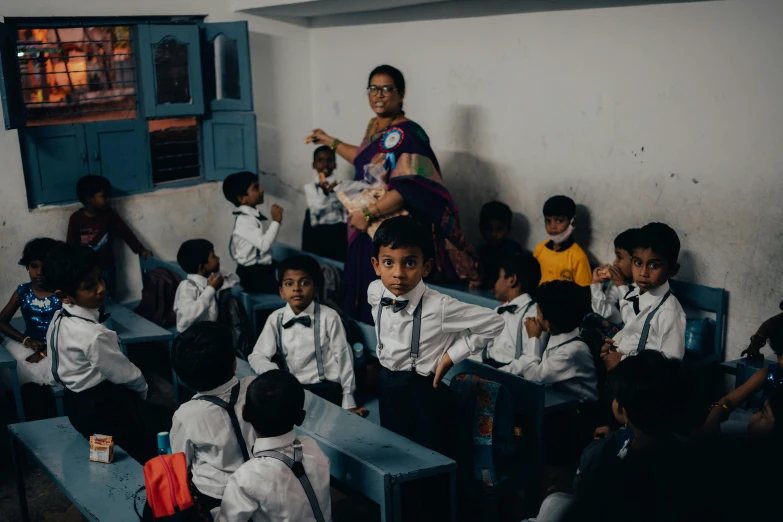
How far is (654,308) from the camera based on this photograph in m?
3.67

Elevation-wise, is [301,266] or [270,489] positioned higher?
Result: [301,266]

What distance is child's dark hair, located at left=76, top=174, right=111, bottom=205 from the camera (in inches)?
218

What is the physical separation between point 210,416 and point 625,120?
321 centimetres

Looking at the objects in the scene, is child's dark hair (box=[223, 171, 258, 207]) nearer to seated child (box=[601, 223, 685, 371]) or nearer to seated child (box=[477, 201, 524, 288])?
seated child (box=[477, 201, 524, 288])

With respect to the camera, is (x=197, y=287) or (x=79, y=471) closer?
(x=79, y=471)

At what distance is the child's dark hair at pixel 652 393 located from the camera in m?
2.33

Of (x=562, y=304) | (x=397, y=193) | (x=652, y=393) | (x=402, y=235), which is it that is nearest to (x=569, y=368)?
(x=562, y=304)

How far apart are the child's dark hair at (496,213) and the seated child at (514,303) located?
3.91 ft

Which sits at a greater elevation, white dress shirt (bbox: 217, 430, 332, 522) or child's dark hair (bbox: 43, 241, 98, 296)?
child's dark hair (bbox: 43, 241, 98, 296)

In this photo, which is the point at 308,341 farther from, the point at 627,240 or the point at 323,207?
the point at 323,207

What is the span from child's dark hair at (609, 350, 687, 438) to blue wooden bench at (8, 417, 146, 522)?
1.69 m

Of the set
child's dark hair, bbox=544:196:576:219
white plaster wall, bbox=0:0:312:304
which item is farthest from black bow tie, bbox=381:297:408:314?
white plaster wall, bbox=0:0:312:304

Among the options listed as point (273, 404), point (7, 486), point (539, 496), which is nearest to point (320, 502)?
point (273, 404)

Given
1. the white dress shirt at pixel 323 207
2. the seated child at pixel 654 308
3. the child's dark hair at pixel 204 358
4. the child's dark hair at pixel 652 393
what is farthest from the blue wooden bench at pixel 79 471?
the white dress shirt at pixel 323 207
